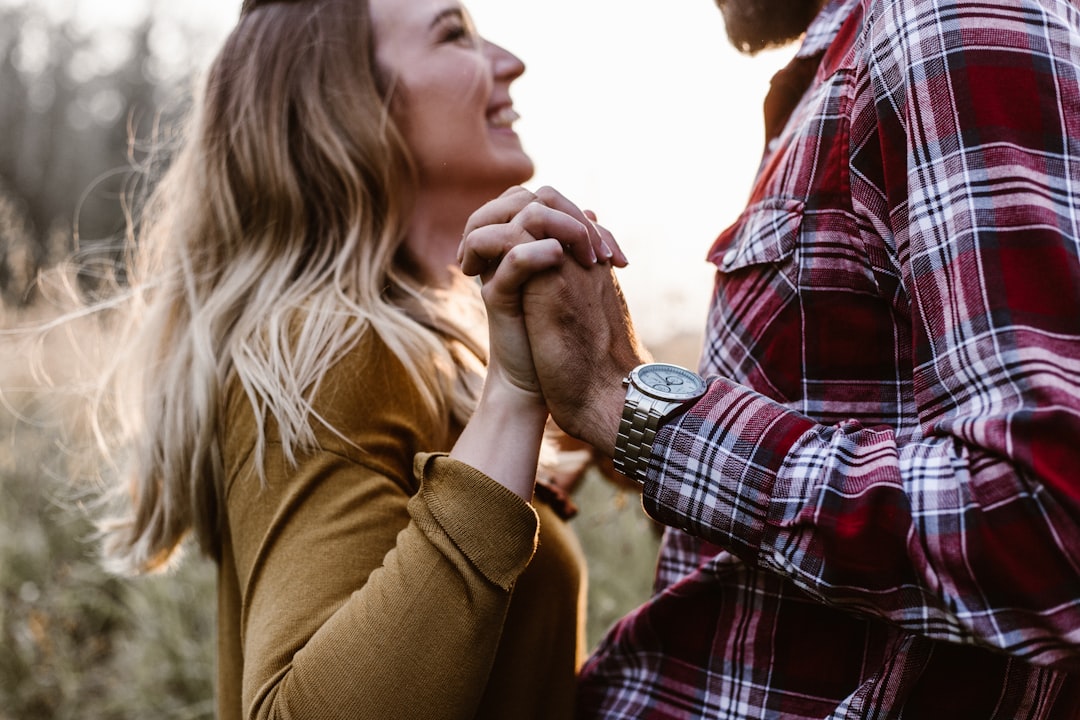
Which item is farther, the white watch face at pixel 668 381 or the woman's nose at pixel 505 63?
the woman's nose at pixel 505 63

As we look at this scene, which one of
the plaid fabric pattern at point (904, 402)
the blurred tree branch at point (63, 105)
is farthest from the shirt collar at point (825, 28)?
the blurred tree branch at point (63, 105)

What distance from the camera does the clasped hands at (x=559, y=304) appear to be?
120 centimetres

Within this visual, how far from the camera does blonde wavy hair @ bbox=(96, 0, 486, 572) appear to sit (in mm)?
1661

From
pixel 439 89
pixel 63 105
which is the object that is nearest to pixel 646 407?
pixel 439 89

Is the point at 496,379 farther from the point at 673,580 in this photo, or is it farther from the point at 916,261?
the point at 916,261

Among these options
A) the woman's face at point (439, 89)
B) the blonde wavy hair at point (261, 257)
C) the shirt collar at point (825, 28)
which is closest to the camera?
the shirt collar at point (825, 28)

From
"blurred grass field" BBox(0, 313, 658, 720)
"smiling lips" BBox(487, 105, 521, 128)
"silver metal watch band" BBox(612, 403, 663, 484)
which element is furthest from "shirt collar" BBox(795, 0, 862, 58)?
"blurred grass field" BBox(0, 313, 658, 720)

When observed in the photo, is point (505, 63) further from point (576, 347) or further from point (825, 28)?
point (576, 347)

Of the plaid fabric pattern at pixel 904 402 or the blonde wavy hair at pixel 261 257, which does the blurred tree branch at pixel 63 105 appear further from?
the plaid fabric pattern at pixel 904 402

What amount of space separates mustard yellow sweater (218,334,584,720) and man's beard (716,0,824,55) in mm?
932

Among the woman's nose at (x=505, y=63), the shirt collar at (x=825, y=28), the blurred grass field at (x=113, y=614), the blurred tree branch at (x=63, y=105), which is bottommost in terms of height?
the blurred grass field at (x=113, y=614)

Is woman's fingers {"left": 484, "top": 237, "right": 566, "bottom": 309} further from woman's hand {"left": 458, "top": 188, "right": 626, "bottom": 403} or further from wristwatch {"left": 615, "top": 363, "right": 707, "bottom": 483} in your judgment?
wristwatch {"left": 615, "top": 363, "right": 707, "bottom": 483}

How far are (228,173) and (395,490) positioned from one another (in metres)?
0.90

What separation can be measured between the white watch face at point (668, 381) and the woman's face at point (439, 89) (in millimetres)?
999
